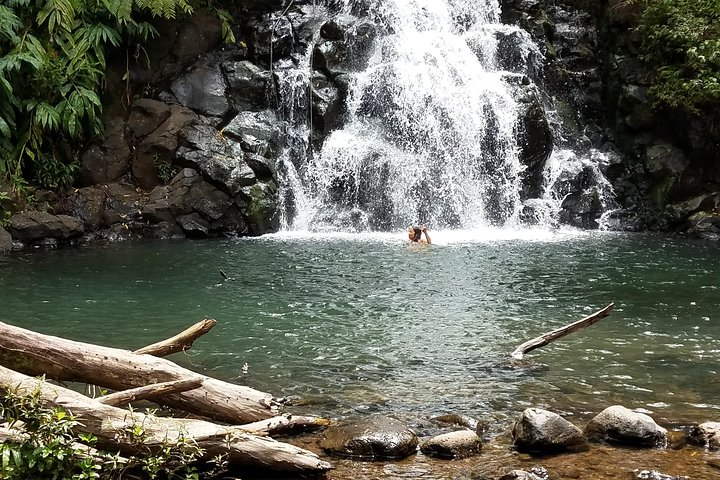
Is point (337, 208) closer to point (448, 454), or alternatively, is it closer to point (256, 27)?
point (256, 27)

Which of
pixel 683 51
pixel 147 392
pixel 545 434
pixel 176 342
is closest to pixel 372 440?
pixel 545 434

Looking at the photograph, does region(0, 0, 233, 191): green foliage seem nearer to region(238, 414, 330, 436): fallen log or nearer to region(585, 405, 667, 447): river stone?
region(238, 414, 330, 436): fallen log

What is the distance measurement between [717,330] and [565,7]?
17.7m

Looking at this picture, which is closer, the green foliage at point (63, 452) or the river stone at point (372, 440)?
the green foliage at point (63, 452)

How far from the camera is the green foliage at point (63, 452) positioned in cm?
381

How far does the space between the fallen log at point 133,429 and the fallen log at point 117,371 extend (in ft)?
1.22

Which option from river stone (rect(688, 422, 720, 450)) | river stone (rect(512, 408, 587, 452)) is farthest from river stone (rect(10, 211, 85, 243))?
river stone (rect(688, 422, 720, 450))

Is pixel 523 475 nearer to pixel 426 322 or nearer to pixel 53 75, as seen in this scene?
pixel 426 322

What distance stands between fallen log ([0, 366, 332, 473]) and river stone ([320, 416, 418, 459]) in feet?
3.43

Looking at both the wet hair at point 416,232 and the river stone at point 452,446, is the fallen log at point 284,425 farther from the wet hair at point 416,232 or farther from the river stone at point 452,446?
the wet hair at point 416,232

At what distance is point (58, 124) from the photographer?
18500 mm

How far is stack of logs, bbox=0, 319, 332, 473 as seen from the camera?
13.5 feet

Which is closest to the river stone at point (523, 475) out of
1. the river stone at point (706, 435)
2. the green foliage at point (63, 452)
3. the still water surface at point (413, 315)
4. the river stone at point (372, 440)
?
the river stone at point (372, 440)

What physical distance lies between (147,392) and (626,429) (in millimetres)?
3637
